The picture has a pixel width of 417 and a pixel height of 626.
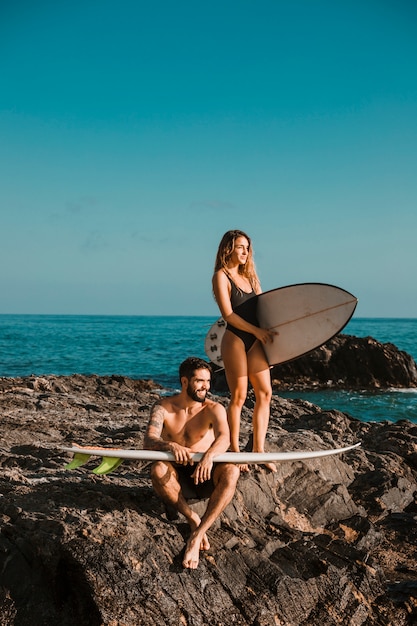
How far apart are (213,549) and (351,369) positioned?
66.0ft

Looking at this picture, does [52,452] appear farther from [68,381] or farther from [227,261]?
[68,381]

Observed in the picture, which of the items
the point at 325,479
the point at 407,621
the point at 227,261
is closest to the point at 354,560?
the point at 407,621

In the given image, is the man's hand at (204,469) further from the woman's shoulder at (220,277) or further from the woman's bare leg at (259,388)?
the woman's shoulder at (220,277)

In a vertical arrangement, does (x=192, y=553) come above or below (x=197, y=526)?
below

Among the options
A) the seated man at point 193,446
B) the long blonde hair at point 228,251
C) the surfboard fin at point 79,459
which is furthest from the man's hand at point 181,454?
the long blonde hair at point 228,251

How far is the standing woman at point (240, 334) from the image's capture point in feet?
19.7

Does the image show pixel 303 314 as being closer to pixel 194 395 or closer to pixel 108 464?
pixel 194 395

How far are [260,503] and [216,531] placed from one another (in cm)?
83

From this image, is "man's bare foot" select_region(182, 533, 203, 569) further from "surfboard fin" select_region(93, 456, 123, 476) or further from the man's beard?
the man's beard

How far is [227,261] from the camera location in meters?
6.07

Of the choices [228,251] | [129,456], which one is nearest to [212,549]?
[129,456]

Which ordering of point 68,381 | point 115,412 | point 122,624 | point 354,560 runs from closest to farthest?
point 122,624
point 354,560
point 115,412
point 68,381

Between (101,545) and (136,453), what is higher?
(136,453)

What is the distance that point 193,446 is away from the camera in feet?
16.5
